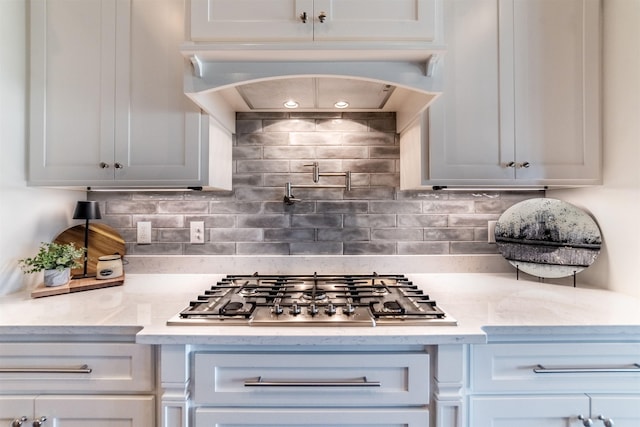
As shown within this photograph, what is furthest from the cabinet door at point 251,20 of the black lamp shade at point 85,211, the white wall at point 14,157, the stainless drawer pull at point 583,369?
the stainless drawer pull at point 583,369

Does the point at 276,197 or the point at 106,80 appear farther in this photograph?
the point at 276,197

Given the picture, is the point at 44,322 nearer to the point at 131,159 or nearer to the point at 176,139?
the point at 131,159

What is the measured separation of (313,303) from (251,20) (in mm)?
1024

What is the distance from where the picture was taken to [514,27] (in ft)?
4.34

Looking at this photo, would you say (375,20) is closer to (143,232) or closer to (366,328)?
(366,328)

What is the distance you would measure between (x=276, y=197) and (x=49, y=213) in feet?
3.42

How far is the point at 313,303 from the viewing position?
3.63 feet

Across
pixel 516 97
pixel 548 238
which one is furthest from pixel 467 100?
pixel 548 238

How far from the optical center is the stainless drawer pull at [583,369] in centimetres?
99

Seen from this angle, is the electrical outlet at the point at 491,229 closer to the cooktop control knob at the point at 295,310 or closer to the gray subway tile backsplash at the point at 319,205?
the gray subway tile backsplash at the point at 319,205

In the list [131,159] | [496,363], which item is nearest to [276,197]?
[131,159]

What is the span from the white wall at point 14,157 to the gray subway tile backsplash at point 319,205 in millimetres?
423

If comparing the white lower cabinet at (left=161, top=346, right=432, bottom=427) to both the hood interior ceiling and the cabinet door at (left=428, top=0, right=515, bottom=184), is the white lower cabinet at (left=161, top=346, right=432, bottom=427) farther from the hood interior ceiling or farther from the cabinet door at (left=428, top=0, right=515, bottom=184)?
the hood interior ceiling

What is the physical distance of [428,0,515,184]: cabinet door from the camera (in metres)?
1.32
